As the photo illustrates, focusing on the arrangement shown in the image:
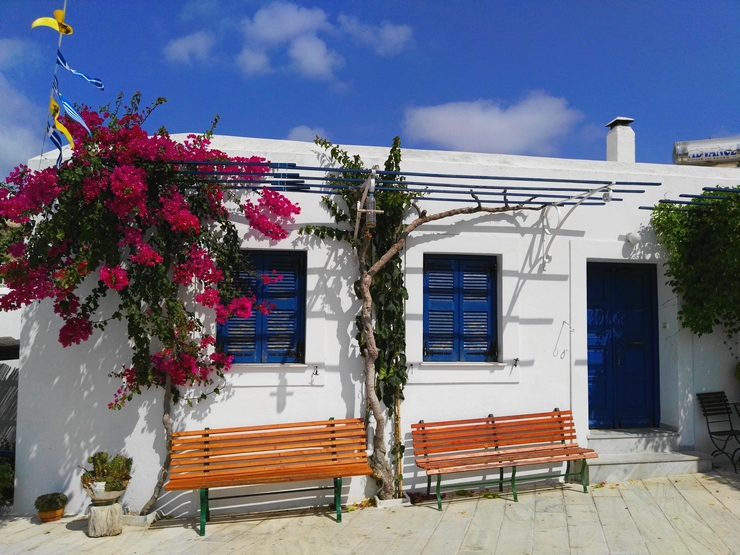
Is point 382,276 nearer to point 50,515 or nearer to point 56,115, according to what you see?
point 56,115

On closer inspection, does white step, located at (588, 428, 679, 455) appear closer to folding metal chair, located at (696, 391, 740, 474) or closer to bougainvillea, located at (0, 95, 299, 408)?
folding metal chair, located at (696, 391, 740, 474)

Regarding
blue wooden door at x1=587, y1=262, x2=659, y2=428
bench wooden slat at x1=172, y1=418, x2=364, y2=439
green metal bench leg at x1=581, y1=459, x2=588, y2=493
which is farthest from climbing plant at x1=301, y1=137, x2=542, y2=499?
green metal bench leg at x1=581, y1=459, x2=588, y2=493

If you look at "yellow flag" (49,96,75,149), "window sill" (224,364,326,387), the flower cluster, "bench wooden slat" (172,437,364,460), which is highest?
"yellow flag" (49,96,75,149)

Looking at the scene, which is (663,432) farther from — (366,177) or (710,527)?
(366,177)

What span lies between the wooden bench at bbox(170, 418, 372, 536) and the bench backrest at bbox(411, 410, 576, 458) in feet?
2.35

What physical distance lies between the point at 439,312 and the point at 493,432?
1471mm

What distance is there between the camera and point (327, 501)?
6.46m

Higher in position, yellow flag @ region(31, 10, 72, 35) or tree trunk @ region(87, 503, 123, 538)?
yellow flag @ region(31, 10, 72, 35)

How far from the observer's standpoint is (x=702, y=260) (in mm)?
7387

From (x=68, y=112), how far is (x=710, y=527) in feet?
23.1

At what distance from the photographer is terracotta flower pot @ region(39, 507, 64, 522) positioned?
19.6ft

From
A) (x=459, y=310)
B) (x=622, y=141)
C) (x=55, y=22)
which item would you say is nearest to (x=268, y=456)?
(x=459, y=310)

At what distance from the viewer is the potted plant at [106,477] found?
18.7ft

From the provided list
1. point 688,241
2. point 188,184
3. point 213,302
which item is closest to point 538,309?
point 688,241
